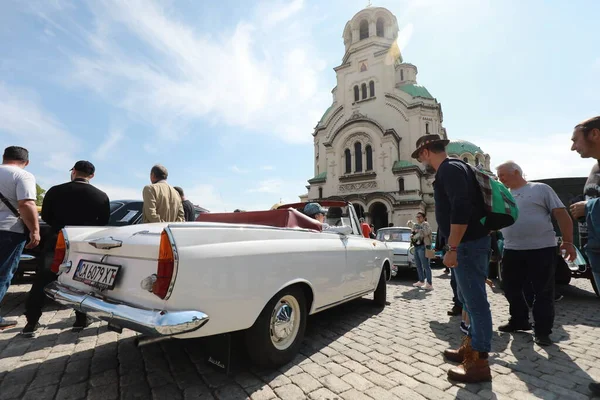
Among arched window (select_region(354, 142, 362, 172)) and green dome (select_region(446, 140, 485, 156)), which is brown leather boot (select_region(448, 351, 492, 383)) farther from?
green dome (select_region(446, 140, 485, 156))

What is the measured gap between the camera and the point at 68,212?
Answer: 3.62 metres

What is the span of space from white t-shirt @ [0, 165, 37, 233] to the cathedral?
79.6 ft

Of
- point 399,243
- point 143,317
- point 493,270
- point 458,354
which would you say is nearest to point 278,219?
point 143,317

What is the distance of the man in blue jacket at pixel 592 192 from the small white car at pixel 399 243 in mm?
4823

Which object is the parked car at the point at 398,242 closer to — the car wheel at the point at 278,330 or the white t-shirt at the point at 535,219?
the white t-shirt at the point at 535,219

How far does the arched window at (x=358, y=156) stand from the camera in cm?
2822

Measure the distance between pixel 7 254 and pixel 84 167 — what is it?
1.27m

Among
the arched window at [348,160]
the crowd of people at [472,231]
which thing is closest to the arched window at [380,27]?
the arched window at [348,160]

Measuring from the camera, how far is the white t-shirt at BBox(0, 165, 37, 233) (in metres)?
3.30

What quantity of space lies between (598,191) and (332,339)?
2.85m

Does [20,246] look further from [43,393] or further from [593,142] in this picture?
[593,142]

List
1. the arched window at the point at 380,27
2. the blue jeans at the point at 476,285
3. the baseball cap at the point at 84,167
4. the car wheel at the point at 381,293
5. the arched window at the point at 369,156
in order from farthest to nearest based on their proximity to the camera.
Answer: the arched window at the point at 380,27 → the arched window at the point at 369,156 → the car wheel at the point at 381,293 → the baseball cap at the point at 84,167 → the blue jeans at the point at 476,285

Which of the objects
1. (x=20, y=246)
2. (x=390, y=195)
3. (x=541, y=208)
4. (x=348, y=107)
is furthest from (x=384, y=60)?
(x=20, y=246)

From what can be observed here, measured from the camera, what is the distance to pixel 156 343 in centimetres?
303
